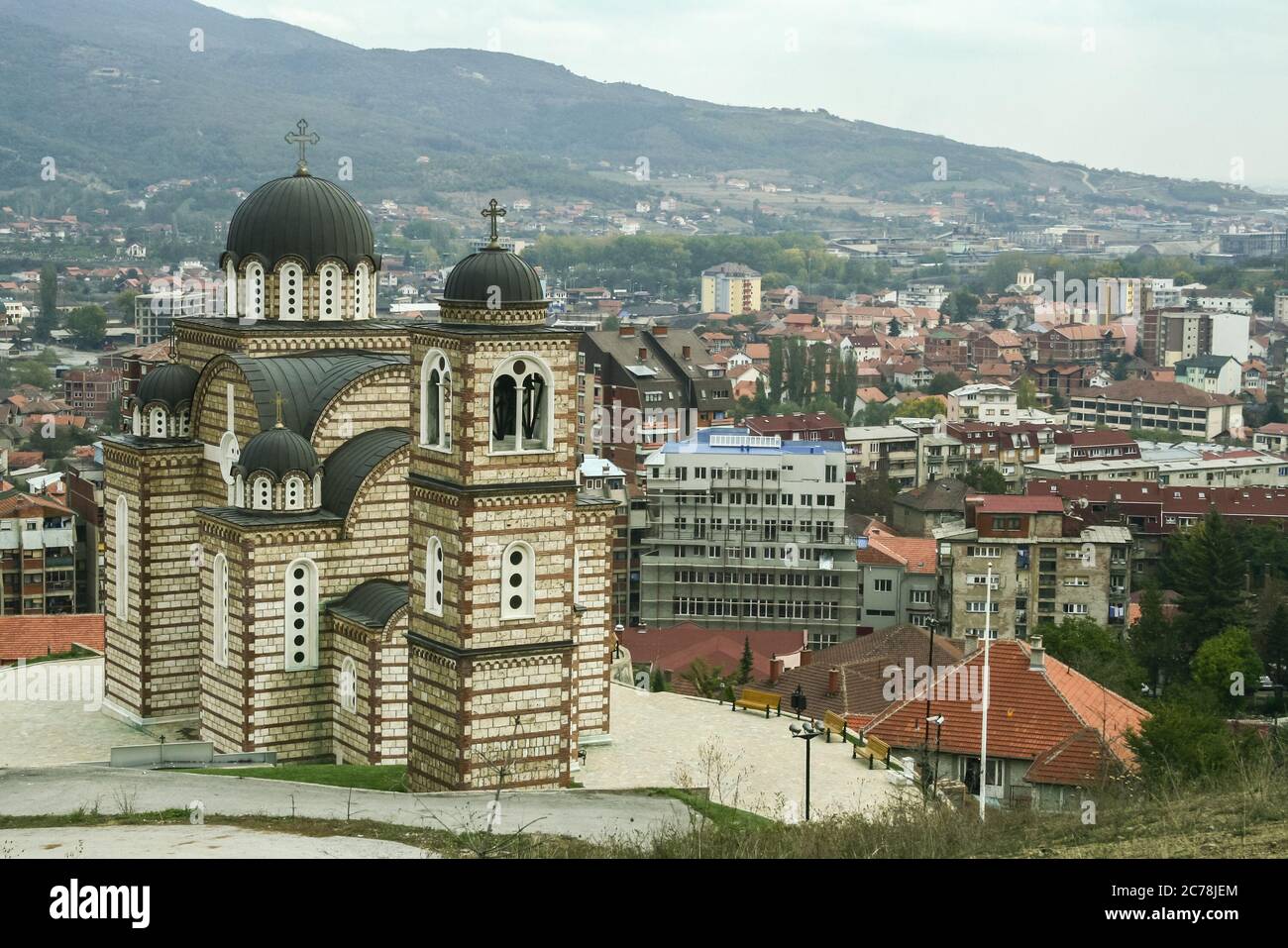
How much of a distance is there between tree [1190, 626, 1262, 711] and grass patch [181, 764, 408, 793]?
79.9ft

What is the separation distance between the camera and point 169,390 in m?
33.8

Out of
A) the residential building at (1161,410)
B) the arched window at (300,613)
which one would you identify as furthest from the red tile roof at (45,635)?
the residential building at (1161,410)

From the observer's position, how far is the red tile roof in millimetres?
45125

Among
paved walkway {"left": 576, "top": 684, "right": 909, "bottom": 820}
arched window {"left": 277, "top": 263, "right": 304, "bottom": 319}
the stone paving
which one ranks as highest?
arched window {"left": 277, "top": 263, "right": 304, "bottom": 319}

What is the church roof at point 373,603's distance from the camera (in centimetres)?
3003

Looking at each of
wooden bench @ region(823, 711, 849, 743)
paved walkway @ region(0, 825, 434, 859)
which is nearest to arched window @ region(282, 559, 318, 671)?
paved walkway @ region(0, 825, 434, 859)

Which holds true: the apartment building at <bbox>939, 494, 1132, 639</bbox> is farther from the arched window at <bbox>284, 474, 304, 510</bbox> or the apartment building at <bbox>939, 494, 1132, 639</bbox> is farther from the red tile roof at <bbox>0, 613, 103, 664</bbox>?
the arched window at <bbox>284, 474, 304, 510</bbox>

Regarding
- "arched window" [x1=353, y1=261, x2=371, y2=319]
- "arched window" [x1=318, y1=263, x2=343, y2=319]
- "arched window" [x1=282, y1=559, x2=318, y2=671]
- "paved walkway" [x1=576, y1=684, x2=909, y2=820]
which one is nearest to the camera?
"paved walkway" [x1=576, y1=684, x2=909, y2=820]

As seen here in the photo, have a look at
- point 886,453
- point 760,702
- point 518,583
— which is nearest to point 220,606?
point 518,583

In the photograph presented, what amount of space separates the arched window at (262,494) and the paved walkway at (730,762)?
5.77 metres

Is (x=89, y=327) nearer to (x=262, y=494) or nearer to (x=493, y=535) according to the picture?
(x=262, y=494)
